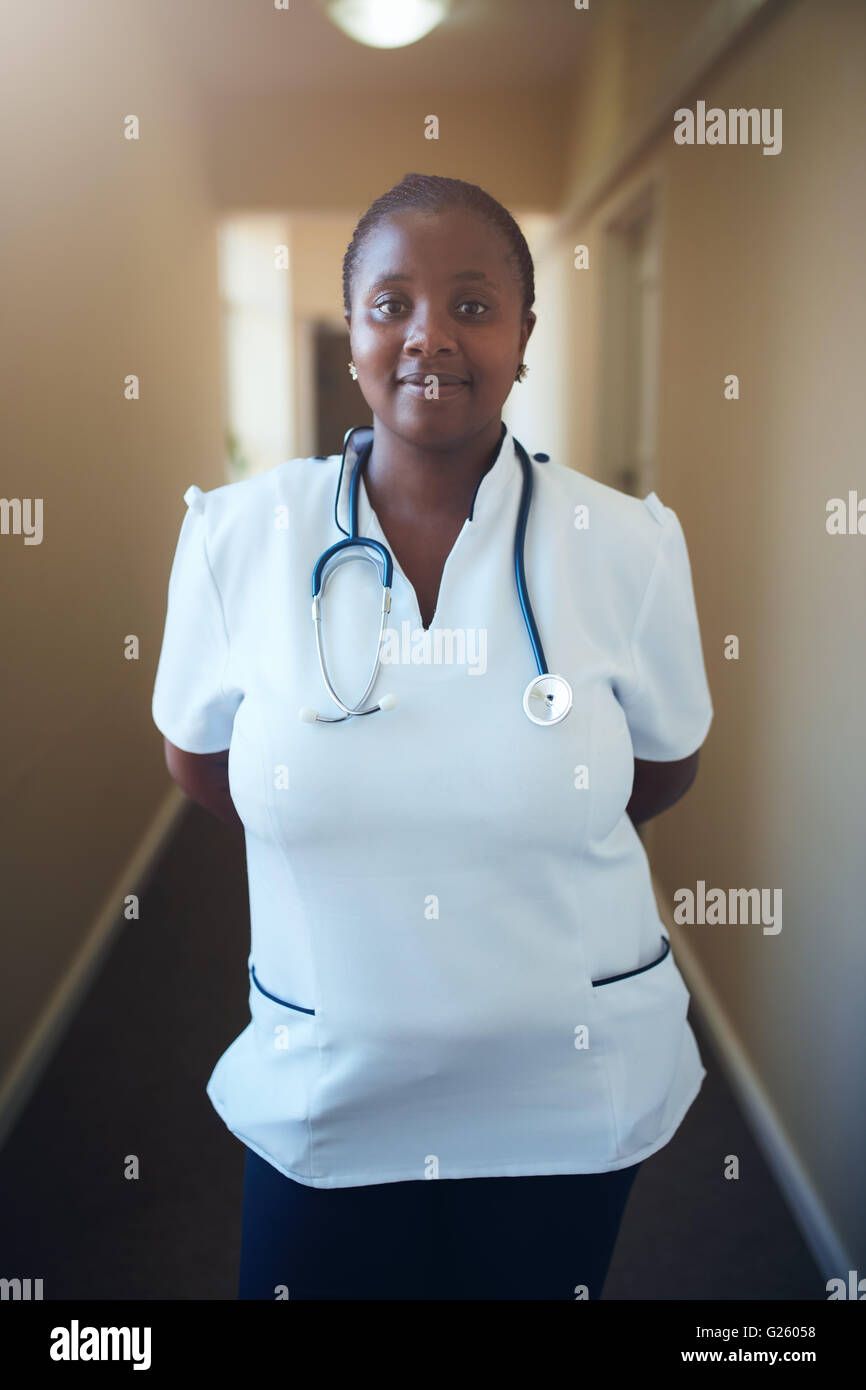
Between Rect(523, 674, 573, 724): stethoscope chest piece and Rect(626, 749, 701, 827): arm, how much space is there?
23 cm

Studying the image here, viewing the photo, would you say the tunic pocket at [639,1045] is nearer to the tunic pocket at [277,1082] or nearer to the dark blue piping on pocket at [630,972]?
the dark blue piping on pocket at [630,972]

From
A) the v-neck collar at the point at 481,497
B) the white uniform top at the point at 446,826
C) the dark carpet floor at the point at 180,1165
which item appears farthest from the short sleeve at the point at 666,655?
the dark carpet floor at the point at 180,1165

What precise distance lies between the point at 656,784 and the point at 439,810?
0.33 metres

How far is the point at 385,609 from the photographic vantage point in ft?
2.37

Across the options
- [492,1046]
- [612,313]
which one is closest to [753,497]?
[612,313]

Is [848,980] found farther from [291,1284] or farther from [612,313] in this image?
[612,313]

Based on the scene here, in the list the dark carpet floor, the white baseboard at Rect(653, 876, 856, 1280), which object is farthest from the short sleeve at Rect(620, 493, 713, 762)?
the white baseboard at Rect(653, 876, 856, 1280)

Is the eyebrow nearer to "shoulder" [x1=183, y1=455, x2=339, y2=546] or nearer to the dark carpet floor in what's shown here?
"shoulder" [x1=183, y1=455, x2=339, y2=546]

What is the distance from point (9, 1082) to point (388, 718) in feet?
2.75

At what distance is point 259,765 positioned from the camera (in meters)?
0.69

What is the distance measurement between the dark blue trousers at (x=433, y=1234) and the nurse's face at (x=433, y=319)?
0.58 meters

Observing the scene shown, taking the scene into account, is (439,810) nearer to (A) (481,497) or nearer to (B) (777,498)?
(A) (481,497)

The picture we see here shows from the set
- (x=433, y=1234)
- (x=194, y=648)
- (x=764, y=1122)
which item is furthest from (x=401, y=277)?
(x=764, y=1122)

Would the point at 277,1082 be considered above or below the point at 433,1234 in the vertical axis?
above
